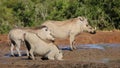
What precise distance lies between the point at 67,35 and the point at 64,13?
10.2 meters

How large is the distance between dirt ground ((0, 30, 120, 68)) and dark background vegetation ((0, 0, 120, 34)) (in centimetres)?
372

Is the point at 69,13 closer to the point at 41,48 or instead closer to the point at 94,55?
the point at 94,55

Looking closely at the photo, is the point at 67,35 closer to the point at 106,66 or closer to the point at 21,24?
the point at 106,66

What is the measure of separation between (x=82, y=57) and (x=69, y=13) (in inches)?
532

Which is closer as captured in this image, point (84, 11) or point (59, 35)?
point (59, 35)

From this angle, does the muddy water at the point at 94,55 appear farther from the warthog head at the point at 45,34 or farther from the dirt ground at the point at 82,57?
the warthog head at the point at 45,34

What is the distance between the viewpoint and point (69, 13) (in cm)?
2897

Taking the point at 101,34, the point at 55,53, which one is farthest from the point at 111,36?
the point at 55,53

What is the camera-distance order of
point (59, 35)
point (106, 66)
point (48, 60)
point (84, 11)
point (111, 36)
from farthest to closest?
point (84, 11) < point (111, 36) < point (59, 35) < point (48, 60) < point (106, 66)

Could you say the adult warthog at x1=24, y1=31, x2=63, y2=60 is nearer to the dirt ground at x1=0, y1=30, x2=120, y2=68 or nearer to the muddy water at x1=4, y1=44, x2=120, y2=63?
the dirt ground at x1=0, y1=30, x2=120, y2=68

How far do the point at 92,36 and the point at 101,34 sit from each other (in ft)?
2.37

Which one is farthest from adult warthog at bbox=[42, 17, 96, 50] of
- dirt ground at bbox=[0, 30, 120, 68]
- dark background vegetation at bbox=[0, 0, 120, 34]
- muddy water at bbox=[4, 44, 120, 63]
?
dark background vegetation at bbox=[0, 0, 120, 34]

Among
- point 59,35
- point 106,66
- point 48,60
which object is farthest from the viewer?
point 59,35

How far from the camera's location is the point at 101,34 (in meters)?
24.3
